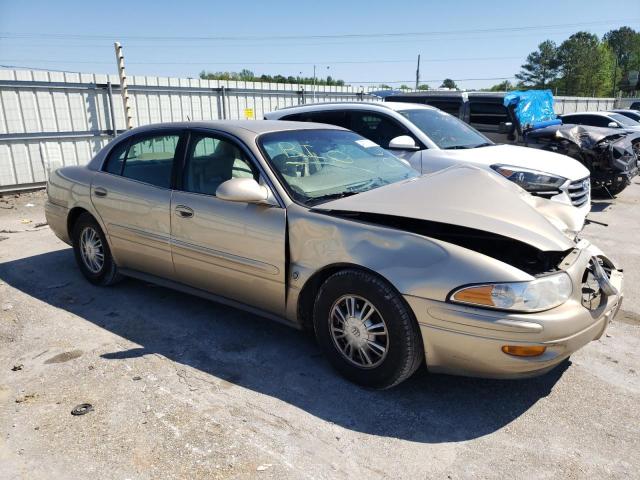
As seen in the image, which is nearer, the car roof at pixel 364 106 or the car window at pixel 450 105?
the car roof at pixel 364 106

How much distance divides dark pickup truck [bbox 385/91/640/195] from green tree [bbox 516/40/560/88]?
8757 cm

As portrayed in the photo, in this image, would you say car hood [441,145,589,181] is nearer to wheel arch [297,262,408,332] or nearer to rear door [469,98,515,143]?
rear door [469,98,515,143]

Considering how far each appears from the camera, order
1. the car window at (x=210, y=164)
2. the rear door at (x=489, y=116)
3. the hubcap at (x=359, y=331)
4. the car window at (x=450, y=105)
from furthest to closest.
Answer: the car window at (x=450, y=105), the rear door at (x=489, y=116), the car window at (x=210, y=164), the hubcap at (x=359, y=331)

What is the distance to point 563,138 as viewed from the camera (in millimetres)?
8969

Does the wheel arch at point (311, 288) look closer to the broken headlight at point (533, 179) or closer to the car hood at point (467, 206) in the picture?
the car hood at point (467, 206)

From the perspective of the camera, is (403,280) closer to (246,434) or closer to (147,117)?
(246,434)

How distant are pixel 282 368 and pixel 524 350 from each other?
1.60 metres

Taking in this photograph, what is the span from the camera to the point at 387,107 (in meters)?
6.66

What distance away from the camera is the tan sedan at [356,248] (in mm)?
2660

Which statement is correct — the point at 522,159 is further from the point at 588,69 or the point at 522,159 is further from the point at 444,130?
the point at 588,69

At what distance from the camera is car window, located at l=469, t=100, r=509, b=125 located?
30.2 ft

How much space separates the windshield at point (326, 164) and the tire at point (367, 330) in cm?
70

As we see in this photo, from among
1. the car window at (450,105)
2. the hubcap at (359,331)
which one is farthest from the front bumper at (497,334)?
the car window at (450,105)

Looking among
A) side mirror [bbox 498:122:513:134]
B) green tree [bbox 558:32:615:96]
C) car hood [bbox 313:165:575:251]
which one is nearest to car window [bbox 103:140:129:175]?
car hood [bbox 313:165:575:251]
